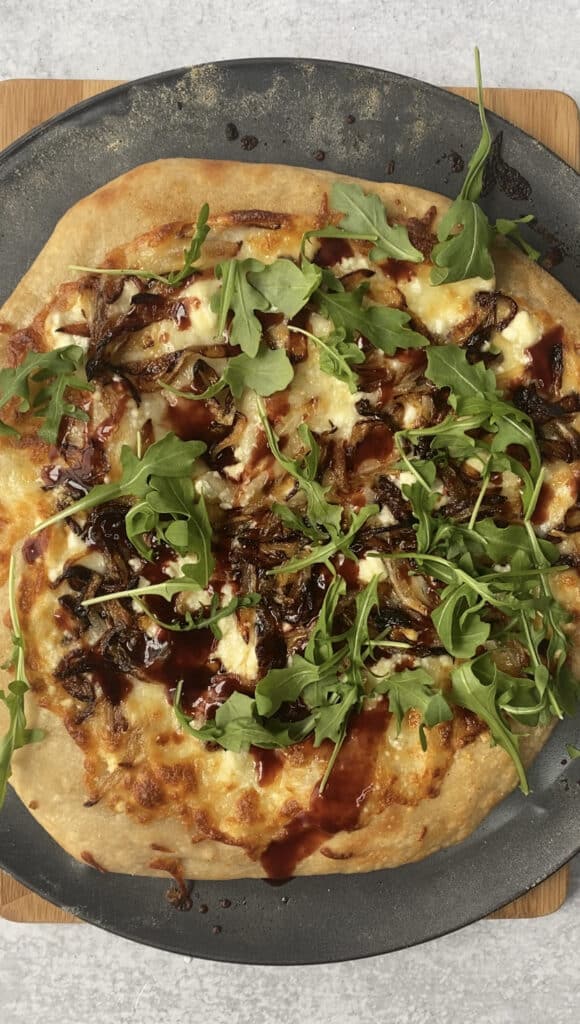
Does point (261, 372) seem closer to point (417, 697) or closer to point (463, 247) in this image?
point (463, 247)

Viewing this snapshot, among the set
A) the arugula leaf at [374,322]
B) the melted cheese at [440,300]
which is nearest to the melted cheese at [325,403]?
the arugula leaf at [374,322]

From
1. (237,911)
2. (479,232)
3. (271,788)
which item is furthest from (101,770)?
(479,232)

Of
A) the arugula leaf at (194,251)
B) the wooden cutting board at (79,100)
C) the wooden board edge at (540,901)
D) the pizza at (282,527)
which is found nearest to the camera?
the arugula leaf at (194,251)

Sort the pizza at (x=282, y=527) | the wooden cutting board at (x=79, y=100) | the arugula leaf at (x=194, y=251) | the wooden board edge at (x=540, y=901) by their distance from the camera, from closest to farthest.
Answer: the arugula leaf at (x=194, y=251) → the pizza at (x=282, y=527) → the wooden cutting board at (x=79, y=100) → the wooden board edge at (x=540, y=901)

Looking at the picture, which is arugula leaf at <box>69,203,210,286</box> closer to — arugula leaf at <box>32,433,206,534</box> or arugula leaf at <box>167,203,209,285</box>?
arugula leaf at <box>167,203,209,285</box>

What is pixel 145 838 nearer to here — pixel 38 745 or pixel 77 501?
pixel 38 745

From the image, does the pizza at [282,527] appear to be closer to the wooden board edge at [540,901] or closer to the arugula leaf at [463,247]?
the arugula leaf at [463,247]
